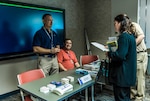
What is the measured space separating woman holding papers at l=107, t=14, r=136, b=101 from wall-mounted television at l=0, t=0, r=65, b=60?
75.8 inches

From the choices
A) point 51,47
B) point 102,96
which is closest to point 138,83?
point 102,96

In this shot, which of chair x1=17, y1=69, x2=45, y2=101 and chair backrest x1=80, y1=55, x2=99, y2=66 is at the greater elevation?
chair backrest x1=80, y1=55, x2=99, y2=66

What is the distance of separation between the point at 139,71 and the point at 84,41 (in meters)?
2.47

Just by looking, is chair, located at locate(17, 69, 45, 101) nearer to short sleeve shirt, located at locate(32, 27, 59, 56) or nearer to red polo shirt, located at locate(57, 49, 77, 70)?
short sleeve shirt, located at locate(32, 27, 59, 56)

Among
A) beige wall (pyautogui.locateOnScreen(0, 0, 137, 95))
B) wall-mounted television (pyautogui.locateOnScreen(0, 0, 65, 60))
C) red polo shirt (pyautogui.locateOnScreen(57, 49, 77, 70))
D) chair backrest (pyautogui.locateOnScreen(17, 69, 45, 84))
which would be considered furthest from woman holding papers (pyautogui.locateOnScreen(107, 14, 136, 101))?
beige wall (pyautogui.locateOnScreen(0, 0, 137, 95))

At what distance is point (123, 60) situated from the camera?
179 centimetres

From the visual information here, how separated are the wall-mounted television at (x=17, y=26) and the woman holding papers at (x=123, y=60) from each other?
1925 millimetres

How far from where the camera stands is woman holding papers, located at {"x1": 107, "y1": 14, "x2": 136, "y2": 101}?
1741 millimetres

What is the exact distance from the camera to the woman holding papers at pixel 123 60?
1741 mm

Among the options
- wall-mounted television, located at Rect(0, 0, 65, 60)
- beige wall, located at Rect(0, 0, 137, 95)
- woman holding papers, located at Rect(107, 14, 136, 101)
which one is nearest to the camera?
woman holding papers, located at Rect(107, 14, 136, 101)

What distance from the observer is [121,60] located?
1.79m

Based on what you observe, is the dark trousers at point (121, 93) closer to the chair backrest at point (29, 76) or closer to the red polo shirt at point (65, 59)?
the chair backrest at point (29, 76)

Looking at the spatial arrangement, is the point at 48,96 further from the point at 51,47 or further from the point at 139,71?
the point at 139,71

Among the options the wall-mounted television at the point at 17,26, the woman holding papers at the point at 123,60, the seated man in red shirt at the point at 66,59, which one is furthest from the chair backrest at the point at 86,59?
the woman holding papers at the point at 123,60
